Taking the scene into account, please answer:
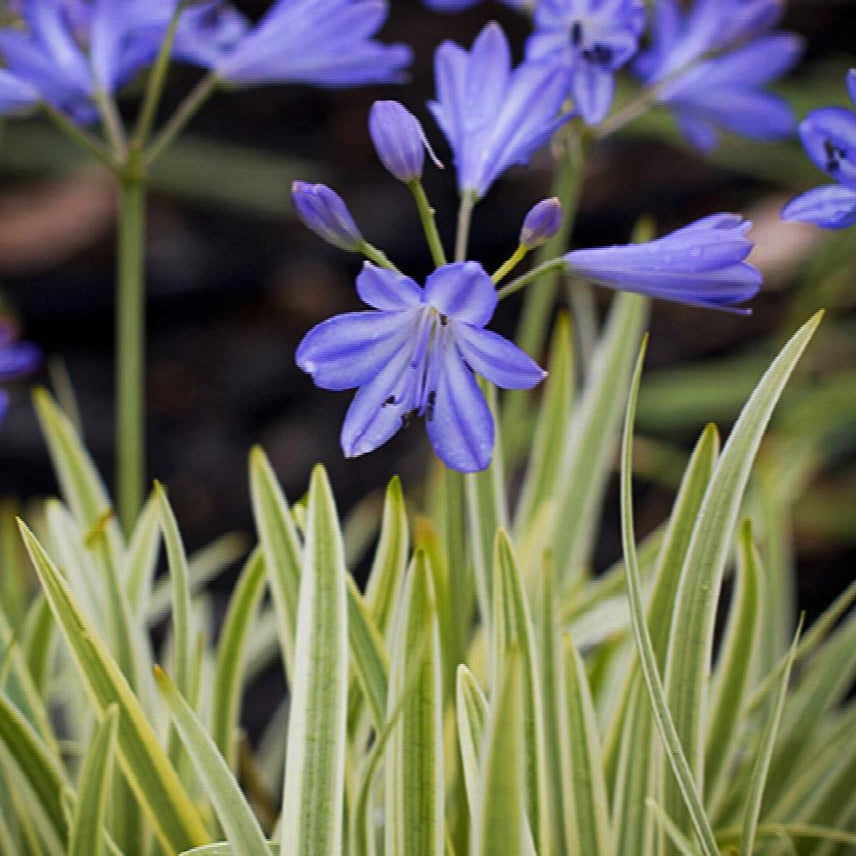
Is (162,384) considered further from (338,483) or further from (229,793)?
(229,793)

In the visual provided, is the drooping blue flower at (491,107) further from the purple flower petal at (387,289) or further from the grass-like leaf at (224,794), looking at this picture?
the grass-like leaf at (224,794)

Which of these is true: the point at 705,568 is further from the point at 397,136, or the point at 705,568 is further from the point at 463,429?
the point at 397,136

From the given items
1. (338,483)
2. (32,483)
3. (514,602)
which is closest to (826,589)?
(338,483)


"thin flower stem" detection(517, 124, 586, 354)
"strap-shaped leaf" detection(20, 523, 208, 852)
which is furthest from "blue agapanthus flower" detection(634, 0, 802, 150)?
"strap-shaped leaf" detection(20, 523, 208, 852)

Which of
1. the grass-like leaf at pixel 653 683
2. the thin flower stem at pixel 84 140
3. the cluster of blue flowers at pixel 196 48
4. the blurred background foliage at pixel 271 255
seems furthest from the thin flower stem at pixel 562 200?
the blurred background foliage at pixel 271 255

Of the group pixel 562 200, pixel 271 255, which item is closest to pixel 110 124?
pixel 562 200

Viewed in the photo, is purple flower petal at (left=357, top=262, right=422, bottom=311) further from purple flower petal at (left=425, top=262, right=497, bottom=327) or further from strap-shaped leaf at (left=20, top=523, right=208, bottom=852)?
strap-shaped leaf at (left=20, top=523, right=208, bottom=852)
